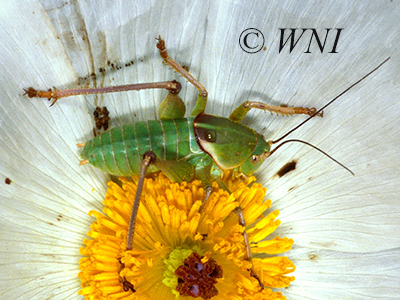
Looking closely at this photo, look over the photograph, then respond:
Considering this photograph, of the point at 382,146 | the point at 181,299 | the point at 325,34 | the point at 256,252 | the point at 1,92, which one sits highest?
the point at 325,34

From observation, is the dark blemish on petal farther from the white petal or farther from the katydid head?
the white petal

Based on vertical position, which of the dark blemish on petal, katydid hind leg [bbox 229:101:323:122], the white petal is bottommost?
the white petal

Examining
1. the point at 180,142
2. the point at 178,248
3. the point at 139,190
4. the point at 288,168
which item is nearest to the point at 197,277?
the point at 178,248

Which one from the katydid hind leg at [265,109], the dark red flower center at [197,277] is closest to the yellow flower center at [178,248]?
the dark red flower center at [197,277]

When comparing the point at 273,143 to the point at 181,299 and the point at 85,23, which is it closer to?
the point at 181,299

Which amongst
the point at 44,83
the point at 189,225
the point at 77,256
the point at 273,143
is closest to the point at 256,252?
the point at 189,225

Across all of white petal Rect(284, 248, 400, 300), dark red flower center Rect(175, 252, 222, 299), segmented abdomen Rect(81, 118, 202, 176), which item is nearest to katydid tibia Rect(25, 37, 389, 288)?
segmented abdomen Rect(81, 118, 202, 176)

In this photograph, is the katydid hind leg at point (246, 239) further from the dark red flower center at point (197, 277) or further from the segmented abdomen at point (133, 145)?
the segmented abdomen at point (133, 145)
